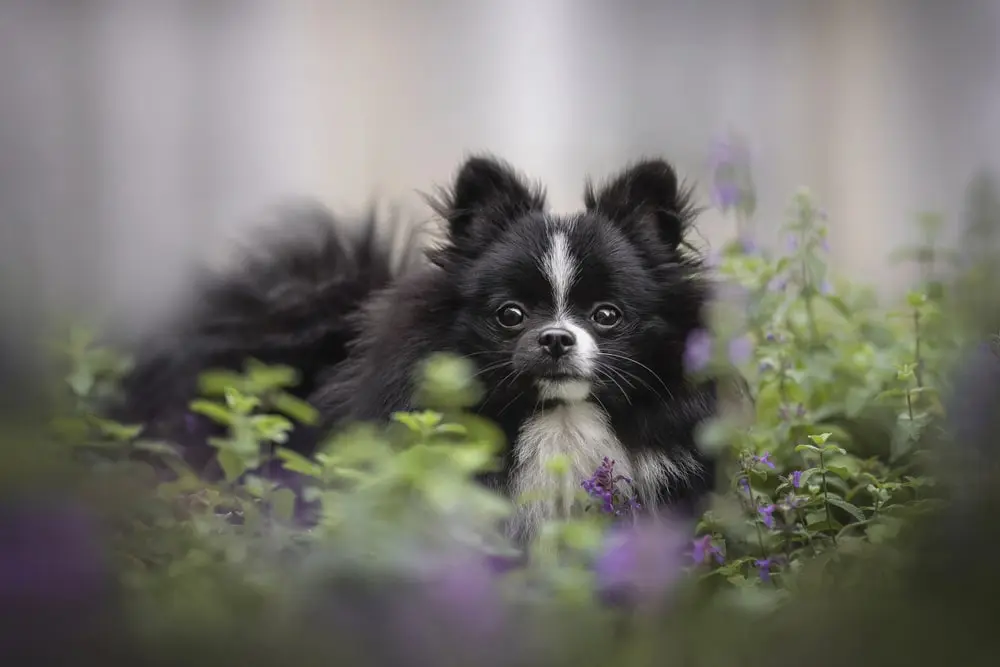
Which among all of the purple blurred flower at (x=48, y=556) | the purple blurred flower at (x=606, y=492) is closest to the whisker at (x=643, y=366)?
the purple blurred flower at (x=606, y=492)

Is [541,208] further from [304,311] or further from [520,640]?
[520,640]

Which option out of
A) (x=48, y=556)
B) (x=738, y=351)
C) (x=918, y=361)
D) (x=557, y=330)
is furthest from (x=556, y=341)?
(x=48, y=556)

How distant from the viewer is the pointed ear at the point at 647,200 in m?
2.93

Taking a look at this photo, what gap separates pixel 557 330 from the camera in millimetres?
2535

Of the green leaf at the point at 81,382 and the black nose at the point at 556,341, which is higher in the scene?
the black nose at the point at 556,341

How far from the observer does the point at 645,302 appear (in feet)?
9.09

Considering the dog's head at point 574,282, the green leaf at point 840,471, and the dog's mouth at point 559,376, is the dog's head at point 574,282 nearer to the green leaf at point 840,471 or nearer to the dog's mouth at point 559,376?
the dog's mouth at point 559,376

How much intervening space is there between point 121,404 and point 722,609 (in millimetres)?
2566

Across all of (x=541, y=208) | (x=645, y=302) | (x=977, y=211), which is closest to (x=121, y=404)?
(x=541, y=208)

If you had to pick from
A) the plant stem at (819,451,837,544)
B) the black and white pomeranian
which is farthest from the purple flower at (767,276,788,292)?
the plant stem at (819,451,837,544)

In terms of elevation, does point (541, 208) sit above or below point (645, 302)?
above

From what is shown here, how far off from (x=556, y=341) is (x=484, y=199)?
622mm

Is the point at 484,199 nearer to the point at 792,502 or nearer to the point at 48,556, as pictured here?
the point at 792,502

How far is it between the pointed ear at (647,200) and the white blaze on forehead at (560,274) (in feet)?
0.93
